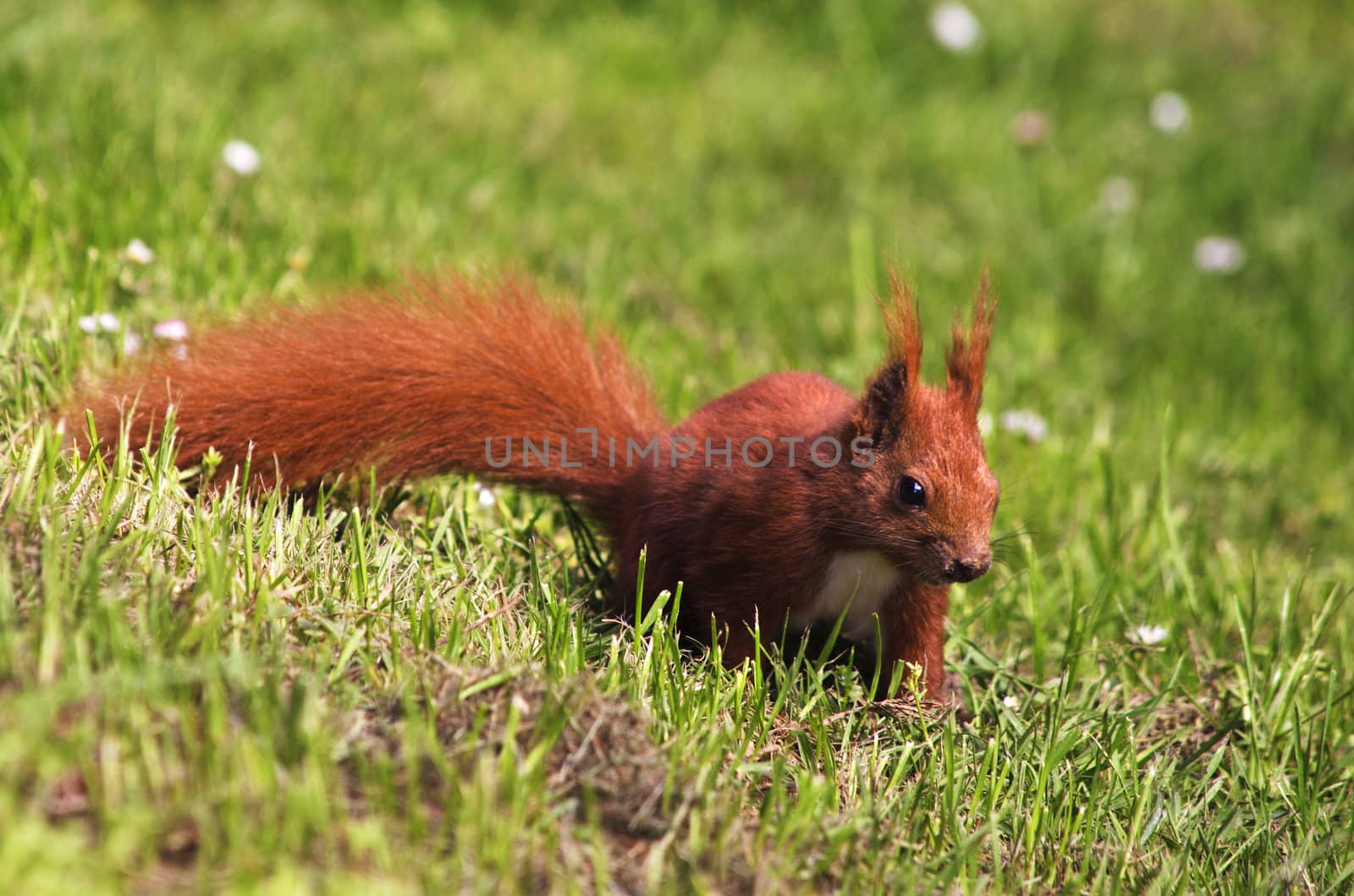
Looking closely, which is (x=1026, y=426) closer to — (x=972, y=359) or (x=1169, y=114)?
(x=972, y=359)

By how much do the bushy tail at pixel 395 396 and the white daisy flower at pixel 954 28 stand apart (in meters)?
4.29

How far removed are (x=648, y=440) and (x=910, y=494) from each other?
0.66 metres

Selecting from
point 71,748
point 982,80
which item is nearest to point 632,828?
point 71,748

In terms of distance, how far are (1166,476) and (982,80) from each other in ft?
11.9

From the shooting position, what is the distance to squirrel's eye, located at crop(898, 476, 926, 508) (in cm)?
262

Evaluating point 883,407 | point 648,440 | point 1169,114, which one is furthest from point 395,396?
point 1169,114

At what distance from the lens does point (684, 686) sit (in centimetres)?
245

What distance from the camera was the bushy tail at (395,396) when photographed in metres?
2.83

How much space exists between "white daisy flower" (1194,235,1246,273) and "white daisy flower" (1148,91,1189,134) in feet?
3.11

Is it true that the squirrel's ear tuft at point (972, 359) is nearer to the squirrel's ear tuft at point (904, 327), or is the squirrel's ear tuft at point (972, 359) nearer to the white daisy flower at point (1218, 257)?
the squirrel's ear tuft at point (904, 327)

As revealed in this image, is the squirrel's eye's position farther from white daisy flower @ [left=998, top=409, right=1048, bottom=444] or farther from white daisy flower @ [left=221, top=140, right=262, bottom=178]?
white daisy flower @ [left=221, top=140, right=262, bottom=178]

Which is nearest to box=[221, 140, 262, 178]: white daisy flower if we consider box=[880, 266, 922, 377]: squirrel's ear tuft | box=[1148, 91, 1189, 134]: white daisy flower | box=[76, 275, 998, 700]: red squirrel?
box=[76, 275, 998, 700]: red squirrel

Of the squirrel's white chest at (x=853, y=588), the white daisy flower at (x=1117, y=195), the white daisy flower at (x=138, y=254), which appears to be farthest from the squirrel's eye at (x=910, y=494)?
the white daisy flower at (x=1117, y=195)

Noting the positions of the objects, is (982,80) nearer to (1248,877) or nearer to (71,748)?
(1248,877)
